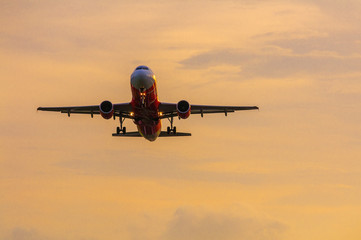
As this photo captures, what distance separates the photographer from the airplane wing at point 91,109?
3317 inches

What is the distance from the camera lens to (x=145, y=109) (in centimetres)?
8188

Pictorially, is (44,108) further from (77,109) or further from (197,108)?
(197,108)

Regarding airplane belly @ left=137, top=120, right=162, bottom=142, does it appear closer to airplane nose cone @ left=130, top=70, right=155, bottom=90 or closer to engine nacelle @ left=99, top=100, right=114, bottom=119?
engine nacelle @ left=99, top=100, right=114, bottom=119

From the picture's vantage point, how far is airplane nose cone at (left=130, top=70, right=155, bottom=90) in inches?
3098

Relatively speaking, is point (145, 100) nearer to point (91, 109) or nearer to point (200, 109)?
point (91, 109)

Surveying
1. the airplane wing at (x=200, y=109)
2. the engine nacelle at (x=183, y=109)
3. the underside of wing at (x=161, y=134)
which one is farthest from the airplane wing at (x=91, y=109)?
the engine nacelle at (x=183, y=109)

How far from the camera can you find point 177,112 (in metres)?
82.5

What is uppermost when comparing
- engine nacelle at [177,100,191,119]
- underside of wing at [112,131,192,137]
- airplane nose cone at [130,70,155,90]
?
airplane nose cone at [130,70,155,90]

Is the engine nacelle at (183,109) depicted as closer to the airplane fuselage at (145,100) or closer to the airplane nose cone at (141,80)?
the airplane fuselage at (145,100)

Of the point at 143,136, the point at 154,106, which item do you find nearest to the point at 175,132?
the point at 143,136

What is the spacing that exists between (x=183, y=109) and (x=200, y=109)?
6565 millimetres

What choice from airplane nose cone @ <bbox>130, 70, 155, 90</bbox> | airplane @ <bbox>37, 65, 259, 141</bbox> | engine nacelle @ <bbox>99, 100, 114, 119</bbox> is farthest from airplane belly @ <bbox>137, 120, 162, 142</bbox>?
airplane nose cone @ <bbox>130, 70, 155, 90</bbox>

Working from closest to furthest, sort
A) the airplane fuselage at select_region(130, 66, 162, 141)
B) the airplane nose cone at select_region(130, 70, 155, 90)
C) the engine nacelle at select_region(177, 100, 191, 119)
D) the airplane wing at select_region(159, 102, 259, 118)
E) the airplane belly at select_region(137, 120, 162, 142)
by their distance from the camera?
the airplane nose cone at select_region(130, 70, 155, 90)
the airplane fuselage at select_region(130, 66, 162, 141)
the engine nacelle at select_region(177, 100, 191, 119)
the airplane wing at select_region(159, 102, 259, 118)
the airplane belly at select_region(137, 120, 162, 142)

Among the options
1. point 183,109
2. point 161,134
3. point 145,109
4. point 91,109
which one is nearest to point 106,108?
point 145,109
